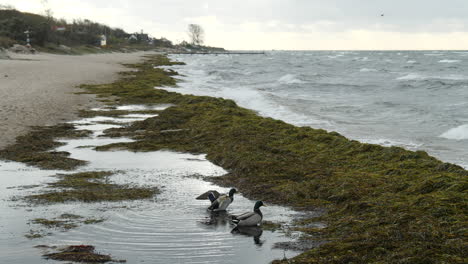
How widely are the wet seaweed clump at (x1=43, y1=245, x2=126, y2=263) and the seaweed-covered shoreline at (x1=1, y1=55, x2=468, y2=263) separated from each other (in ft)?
6.76

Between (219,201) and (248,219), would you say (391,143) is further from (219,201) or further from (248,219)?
(248,219)

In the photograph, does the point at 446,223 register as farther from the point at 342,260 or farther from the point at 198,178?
the point at 198,178

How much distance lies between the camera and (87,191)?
786cm

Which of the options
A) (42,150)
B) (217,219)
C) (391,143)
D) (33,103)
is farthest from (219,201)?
(33,103)

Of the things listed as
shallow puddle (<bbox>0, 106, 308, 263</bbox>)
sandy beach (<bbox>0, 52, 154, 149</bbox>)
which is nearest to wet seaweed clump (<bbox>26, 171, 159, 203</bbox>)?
shallow puddle (<bbox>0, 106, 308, 263</bbox>)

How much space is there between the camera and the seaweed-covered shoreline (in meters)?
5.36

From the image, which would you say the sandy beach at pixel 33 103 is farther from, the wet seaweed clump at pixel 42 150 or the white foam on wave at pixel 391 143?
the white foam on wave at pixel 391 143

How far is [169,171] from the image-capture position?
952 centimetres

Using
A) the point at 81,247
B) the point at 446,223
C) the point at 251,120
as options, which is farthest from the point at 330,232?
the point at 251,120

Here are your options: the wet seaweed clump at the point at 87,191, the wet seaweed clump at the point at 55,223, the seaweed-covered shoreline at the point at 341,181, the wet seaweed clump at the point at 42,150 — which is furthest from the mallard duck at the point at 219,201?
the wet seaweed clump at the point at 42,150

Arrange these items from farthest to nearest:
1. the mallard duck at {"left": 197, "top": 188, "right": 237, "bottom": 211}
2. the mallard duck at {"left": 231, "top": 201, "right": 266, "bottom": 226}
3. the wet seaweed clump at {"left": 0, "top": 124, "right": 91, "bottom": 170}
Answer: the wet seaweed clump at {"left": 0, "top": 124, "right": 91, "bottom": 170} < the mallard duck at {"left": 197, "top": 188, "right": 237, "bottom": 211} < the mallard duck at {"left": 231, "top": 201, "right": 266, "bottom": 226}

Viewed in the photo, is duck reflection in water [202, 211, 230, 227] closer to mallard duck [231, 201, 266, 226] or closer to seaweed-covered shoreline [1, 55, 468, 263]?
mallard duck [231, 201, 266, 226]

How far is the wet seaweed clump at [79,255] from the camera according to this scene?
5.19 meters

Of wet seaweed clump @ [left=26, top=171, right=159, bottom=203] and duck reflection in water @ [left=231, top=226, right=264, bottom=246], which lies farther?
wet seaweed clump @ [left=26, top=171, right=159, bottom=203]
